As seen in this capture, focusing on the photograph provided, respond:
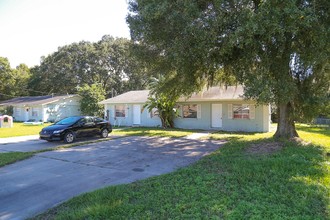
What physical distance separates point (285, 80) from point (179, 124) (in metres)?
13.0

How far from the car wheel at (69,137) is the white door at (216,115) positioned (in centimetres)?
1069

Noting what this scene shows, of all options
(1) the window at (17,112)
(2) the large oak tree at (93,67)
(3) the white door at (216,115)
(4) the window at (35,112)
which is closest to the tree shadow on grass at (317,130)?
(3) the white door at (216,115)

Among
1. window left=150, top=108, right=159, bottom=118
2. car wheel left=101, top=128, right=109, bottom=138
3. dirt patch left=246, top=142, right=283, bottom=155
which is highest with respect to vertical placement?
window left=150, top=108, right=159, bottom=118

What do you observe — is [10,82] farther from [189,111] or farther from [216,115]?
[216,115]

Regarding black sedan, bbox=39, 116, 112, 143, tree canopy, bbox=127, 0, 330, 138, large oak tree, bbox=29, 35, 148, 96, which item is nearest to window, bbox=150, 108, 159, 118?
black sedan, bbox=39, 116, 112, 143

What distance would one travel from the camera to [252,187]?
5355mm

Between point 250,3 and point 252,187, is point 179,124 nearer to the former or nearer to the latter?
point 250,3

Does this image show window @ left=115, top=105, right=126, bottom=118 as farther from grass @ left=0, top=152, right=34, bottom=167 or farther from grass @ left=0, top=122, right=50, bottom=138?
grass @ left=0, top=152, right=34, bottom=167

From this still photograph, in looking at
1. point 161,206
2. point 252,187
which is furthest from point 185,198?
Result: point 252,187

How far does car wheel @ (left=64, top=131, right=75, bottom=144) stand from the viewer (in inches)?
527

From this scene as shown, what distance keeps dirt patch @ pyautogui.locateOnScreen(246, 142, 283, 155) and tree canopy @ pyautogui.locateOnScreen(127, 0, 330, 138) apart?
1.85m

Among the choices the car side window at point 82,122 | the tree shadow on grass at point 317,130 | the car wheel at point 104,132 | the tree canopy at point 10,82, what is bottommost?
the tree shadow on grass at point 317,130

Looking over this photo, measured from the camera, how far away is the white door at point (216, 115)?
1977 centimetres

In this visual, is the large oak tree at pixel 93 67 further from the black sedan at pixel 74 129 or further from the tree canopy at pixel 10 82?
the black sedan at pixel 74 129
